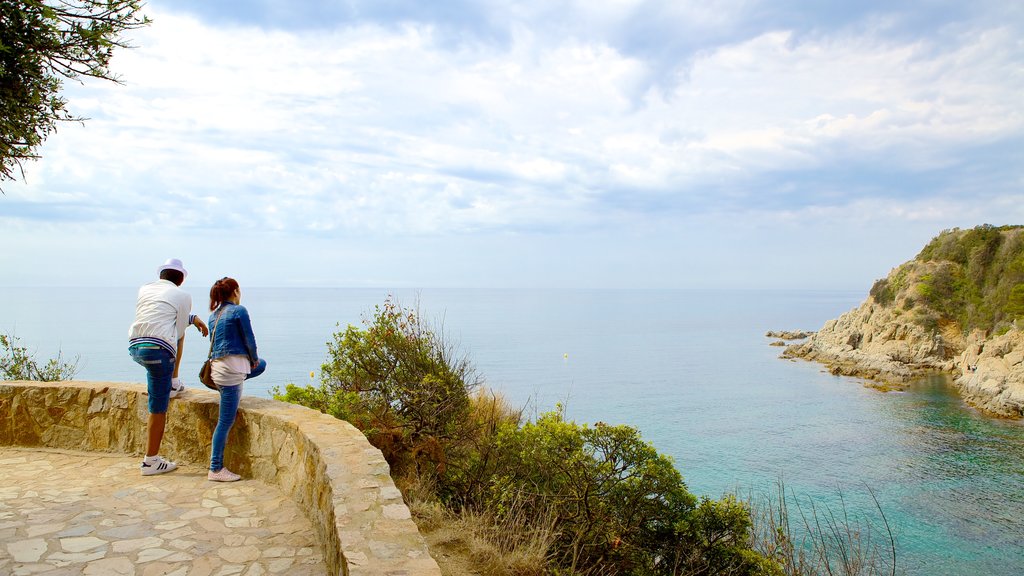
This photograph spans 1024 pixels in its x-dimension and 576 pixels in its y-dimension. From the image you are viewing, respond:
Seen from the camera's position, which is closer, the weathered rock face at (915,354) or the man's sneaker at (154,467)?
the man's sneaker at (154,467)

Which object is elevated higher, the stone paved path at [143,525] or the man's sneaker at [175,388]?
the man's sneaker at [175,388]

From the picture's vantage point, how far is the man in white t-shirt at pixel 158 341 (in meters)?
4.77

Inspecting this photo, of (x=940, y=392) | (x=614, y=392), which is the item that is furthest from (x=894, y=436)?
(x=614, y=392)

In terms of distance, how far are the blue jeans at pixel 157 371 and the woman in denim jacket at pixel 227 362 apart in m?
0.37

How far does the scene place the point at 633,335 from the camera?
82625 millimetres

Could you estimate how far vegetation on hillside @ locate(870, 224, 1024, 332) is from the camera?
149 ft

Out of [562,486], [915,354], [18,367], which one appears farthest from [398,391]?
[915,354]

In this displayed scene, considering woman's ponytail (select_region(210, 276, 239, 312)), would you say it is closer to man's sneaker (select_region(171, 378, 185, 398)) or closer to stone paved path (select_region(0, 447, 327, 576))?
man's sneaker (select_region(171, 378, 185, 398))

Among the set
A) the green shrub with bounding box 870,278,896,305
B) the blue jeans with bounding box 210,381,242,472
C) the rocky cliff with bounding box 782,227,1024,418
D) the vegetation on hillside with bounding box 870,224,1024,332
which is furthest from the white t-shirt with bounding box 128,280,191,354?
the green shrub with bounding box 870,278,896,305

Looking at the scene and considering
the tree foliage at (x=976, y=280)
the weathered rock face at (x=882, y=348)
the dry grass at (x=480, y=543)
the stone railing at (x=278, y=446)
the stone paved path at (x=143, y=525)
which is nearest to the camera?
the stone railing at (x=278, y=446)

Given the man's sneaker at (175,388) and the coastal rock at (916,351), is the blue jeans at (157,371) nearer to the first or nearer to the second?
the man's sneaker at (175,388)

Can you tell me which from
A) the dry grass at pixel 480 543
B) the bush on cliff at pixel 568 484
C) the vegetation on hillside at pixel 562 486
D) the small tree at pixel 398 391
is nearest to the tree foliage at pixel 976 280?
the vegetation on hillside at pixel 562 486

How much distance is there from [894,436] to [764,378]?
18.5 metres

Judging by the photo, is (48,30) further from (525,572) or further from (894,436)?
(894,436)
